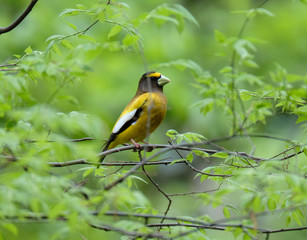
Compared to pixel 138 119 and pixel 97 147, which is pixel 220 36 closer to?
pixel 97 147

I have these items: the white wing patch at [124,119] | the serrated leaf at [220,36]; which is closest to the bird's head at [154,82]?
the white wing patch at [124,119]

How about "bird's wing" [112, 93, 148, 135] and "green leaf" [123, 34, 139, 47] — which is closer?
"green leaf" [123, 34, 139, 47]

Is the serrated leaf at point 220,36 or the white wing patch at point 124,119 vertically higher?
the serrated leaf at point 220,36

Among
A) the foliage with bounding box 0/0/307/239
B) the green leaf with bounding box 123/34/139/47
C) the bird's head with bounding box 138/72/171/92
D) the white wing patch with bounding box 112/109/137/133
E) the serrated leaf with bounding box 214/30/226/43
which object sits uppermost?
the green leaf with bounding box 123/34/139/47

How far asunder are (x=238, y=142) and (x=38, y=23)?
489cm

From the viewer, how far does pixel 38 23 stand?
9.02 m

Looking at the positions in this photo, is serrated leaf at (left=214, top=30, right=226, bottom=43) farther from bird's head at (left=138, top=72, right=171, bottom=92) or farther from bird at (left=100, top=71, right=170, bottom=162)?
bird's head at (left=138, top=72, right=171, bottom=92)

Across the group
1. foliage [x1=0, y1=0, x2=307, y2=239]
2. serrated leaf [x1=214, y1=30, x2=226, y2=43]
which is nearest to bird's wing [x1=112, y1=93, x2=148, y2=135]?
foliage [x1=0, y1=0, x2=307, y2=239]

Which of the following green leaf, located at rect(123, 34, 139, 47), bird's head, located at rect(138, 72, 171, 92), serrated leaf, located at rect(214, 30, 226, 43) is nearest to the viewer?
green leaf, located at rect(123, 34, 139, 47)

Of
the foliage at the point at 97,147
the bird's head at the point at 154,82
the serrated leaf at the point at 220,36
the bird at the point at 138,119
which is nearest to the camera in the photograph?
the foliage at the point at 97,147

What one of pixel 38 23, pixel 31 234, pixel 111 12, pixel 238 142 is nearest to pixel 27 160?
pixel 111 12

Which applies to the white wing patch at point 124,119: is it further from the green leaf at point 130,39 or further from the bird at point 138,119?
the green leaf at point 130,39

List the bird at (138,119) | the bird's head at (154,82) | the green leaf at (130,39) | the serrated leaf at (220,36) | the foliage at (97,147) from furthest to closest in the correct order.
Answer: the bird's head at (154,82) → the bird at (138,119) → the serrated leaf at (220,36) → the green leaf at (130,39) → the foliage at (97,147)

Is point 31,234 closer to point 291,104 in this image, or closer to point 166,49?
point 166,49
